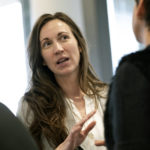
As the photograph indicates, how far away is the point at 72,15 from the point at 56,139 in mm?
1136

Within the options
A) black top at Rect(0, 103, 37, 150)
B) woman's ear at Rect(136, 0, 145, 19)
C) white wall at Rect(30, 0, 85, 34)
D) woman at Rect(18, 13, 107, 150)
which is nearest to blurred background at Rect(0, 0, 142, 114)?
white wall at Rect(30, 0, 85, 34)

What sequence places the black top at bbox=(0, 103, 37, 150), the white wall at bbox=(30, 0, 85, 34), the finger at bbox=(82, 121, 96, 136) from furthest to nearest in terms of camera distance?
the white wall at bbox=(30, 0, 85, 34) → the finger at bbox=(82, 121, 96, 136) → the black top at bbox=(0, 103, 37, 150)

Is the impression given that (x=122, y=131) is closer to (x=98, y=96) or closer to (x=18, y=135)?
(x=18, y=135)

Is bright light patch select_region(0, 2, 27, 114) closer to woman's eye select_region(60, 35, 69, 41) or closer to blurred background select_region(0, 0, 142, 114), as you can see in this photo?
blurred background select_region(0, 0, 142, 114)

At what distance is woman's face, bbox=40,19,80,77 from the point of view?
1.63 meters

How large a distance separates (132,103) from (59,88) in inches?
42.6

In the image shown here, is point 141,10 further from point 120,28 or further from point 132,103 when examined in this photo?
point 120,28

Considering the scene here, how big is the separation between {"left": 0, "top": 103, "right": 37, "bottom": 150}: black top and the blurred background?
129cm

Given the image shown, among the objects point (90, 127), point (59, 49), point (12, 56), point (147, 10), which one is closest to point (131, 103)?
point (147, 10)

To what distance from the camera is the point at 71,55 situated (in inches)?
65.2

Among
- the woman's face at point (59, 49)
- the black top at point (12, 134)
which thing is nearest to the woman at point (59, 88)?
the woman's face at point (59, 49)

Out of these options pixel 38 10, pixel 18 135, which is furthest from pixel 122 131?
pixel 38 10

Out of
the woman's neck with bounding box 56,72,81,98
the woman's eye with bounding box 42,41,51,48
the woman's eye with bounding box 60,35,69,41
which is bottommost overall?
the woman's neck with bounding box 56,72,81,98

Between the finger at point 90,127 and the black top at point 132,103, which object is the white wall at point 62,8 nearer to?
the finger at point 90,127
